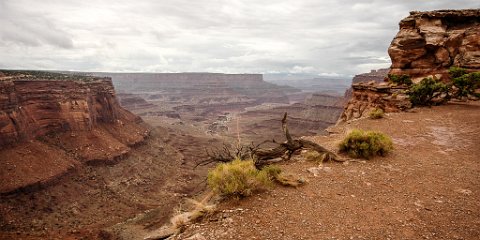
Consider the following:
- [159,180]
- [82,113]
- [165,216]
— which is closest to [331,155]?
[165,216]

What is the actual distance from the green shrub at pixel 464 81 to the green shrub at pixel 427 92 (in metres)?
0.65

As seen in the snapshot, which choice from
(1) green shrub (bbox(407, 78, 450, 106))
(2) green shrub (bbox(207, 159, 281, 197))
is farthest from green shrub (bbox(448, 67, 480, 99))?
(2) green shrub (bbox(207, 159, 281, 197))

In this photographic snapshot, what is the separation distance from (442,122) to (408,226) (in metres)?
12.4

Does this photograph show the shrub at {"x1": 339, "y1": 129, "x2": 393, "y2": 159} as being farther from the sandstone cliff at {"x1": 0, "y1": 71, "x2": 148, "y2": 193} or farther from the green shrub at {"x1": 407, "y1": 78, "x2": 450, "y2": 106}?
the sandstone cliff at {"x1": 0, "y1": 71, "x2": 148, "y2": 193}

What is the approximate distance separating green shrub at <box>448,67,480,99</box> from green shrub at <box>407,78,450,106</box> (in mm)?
648

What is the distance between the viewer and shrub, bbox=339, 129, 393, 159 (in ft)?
35.2

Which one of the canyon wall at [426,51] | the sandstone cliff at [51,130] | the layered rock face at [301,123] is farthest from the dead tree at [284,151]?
the layered rock face at [301,123]

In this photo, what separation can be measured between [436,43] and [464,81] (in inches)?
197

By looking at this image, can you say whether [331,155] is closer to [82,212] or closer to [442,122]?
[442,122]

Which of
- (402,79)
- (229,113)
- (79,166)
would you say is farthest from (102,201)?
(229,113)

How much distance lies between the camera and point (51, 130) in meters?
39.2

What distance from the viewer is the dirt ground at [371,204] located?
6.08 meters

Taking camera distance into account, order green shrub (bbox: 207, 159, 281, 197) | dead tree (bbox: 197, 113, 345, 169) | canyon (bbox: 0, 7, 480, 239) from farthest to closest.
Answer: dead tree (bbox: 197, 113, 345, 169), green shrub (bbox: 207, 159, 281, 197), canyon (bbox: 0, 7, 480, 239)

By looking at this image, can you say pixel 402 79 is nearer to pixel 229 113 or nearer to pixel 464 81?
pixel 464 81
